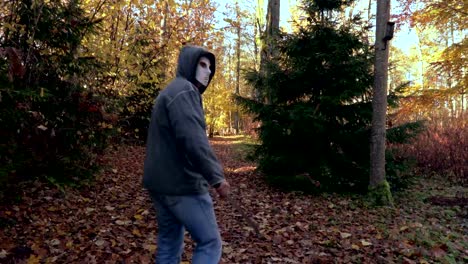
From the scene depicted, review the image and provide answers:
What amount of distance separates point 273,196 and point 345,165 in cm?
197

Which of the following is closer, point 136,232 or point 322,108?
point 136,232

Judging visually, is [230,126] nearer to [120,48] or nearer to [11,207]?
[120,48]

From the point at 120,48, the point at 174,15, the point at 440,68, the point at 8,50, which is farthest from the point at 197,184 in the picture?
the point at 440,68

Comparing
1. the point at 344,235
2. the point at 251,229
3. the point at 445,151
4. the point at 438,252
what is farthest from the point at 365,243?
the point at 445,151

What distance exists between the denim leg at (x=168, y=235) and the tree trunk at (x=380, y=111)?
5.42 metres

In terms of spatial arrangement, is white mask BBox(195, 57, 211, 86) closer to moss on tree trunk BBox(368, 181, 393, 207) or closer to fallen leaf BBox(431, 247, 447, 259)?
fallen leaf BBox(431, 247, 447, 259)

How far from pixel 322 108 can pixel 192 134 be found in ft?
19.9

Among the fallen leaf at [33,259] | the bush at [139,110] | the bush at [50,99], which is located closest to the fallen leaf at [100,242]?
the fallen leaf at [33,259]

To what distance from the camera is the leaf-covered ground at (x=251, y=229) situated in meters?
4.28

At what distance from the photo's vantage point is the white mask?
9.34ft

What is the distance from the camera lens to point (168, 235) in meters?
2.88

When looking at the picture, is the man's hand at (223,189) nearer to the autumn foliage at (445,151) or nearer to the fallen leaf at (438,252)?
the fallen leaf at (438,252)

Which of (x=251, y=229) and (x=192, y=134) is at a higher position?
(x=192, y=134)

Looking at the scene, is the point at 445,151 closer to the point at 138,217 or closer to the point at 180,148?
the point at 138,217
